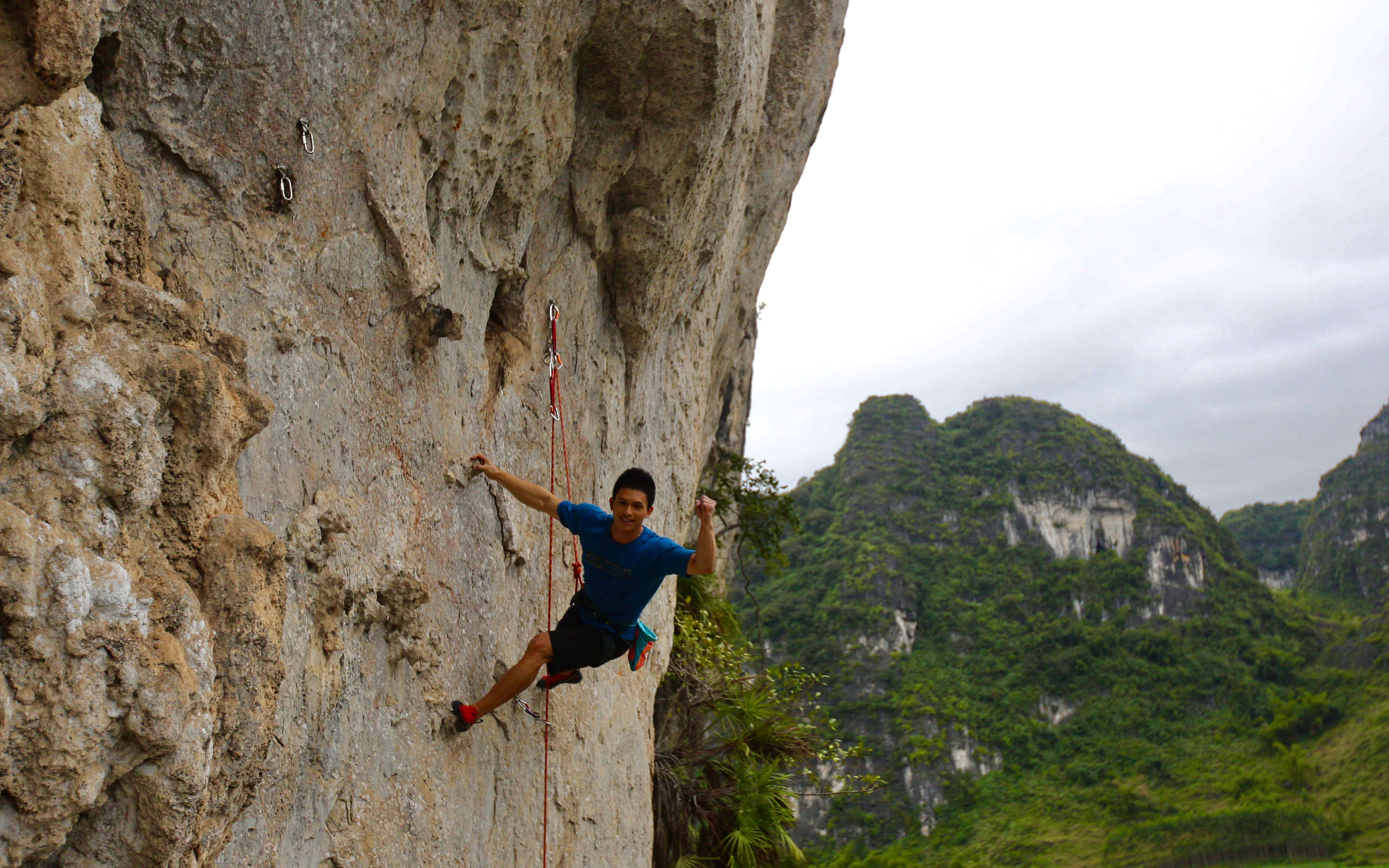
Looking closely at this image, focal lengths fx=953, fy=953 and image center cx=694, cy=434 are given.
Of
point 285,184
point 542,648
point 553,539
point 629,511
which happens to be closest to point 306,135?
point 285,184

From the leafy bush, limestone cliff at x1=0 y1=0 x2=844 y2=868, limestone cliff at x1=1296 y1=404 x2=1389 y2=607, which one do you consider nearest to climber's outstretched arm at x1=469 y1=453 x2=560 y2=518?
limestone cliff at x1=0 y1=0 x2=844 y2=868

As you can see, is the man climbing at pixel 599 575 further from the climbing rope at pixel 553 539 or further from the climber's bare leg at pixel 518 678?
the climbing rope at pixel 553 539

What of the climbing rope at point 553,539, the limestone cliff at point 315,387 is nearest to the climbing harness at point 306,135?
the limestone cliff at point 315,387

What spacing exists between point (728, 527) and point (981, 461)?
5171cm

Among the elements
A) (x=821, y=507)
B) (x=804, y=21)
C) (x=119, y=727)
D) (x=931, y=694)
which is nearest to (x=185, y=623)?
(x=119, y=727)

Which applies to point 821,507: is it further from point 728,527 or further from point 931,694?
point 728,527

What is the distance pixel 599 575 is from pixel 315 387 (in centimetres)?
177

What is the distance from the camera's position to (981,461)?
2480 inches

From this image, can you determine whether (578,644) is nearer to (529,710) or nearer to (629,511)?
(529,710)

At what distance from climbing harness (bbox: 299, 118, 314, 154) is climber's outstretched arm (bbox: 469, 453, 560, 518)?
168 cm

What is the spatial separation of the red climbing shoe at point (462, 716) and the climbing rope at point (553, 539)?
60cm

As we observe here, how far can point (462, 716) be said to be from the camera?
444cm

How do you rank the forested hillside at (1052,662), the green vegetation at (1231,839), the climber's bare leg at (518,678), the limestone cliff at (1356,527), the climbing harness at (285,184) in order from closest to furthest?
the climbing harness at (285,184) < the climber's bare leg at (518,678) < the green vegetation at (1231,839) < the forested hillside at (1052,662) < the limestone cliff at (1356,527)

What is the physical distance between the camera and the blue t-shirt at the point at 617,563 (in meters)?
4.66
